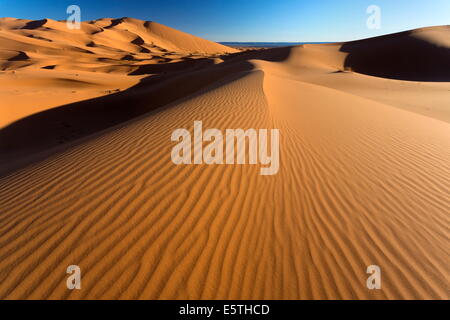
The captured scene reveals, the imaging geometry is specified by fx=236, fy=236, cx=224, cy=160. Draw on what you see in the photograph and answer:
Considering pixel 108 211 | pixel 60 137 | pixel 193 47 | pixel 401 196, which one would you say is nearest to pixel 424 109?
pixel 401 196

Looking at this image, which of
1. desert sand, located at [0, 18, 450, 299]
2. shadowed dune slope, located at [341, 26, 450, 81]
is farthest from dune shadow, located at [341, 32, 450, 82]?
desert sand, located at [0, 18, 450, 299]

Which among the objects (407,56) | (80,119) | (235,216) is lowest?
(235,216)

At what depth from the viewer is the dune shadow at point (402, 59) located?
24.5m

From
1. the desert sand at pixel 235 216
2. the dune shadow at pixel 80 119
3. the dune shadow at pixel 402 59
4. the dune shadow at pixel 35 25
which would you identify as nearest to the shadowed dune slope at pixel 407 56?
the dune shadow at pixel 402 59

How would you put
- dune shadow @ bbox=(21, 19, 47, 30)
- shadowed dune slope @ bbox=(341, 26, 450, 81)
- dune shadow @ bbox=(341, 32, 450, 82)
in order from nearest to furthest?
dune shadow @ bbox=(341, 32, 450, 82) < shadowed dune slope @ bbox=(341, 26, 450, 81) < dune shadow @ bbox=(21, 19, 47, 30)

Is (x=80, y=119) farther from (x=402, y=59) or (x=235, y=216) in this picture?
(x=402, y=59)

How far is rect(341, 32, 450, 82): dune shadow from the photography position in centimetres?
2450

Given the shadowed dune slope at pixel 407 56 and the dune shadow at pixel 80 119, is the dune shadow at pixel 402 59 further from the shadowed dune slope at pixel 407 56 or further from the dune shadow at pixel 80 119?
the dune shadow at pixel 80 119

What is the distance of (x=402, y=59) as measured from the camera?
2727 centimetres

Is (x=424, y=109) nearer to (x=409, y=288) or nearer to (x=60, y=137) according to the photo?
(x=409, y=288)

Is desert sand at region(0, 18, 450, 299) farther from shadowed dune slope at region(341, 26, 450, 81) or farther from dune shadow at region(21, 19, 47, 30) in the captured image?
dune shadow at region(21, 19, 47, 30)

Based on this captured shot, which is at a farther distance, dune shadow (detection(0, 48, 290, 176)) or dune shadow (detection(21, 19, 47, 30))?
dune shadow (detection(21, 19, 47, 30))

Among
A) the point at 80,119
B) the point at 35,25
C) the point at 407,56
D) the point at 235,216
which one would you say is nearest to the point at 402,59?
the point at 407,56

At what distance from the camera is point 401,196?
9.85 ft
